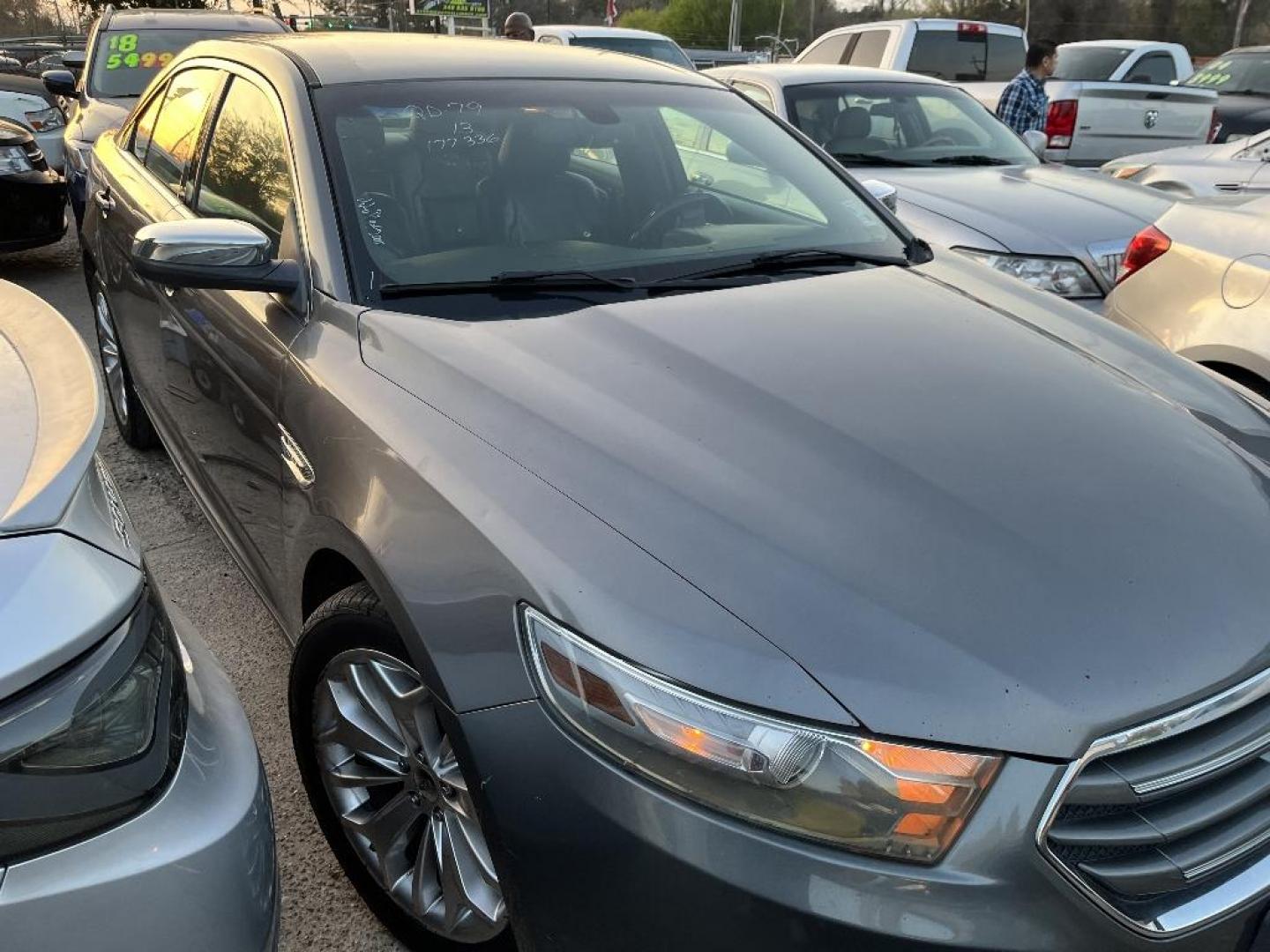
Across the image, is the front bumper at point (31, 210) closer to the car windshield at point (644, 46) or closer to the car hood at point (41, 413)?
the car windshield at point (644, 46)

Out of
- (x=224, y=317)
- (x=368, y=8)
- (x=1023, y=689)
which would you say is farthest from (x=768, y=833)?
(x=368, y=8)

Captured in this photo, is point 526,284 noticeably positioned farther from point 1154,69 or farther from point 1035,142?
point 1154,69

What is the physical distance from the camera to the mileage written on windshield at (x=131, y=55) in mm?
7625

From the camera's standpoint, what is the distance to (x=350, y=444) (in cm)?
189

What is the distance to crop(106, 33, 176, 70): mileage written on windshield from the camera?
7625 mm

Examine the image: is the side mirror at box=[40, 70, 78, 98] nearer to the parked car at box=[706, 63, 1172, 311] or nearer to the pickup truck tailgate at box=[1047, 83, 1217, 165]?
the parked car at box=[706, 63, 1172, 311]

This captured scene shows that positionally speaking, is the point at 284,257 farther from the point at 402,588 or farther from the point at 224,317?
the point at 402,588

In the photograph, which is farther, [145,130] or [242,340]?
[145,130]

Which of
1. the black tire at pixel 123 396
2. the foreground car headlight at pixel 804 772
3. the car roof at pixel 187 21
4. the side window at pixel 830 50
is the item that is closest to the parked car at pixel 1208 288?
the foreground car headlight at pixel 804 772

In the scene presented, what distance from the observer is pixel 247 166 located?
274 centimetres

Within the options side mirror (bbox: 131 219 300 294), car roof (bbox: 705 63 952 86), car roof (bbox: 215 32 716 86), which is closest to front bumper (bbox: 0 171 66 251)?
car roof (bbox: 215 32 716 86)

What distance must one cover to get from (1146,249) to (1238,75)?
10.6 metres

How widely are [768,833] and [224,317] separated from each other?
192 centimetres

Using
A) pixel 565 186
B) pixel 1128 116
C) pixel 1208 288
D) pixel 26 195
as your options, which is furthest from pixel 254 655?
pixel 1128 116
